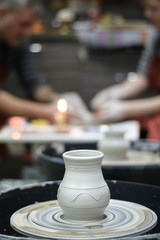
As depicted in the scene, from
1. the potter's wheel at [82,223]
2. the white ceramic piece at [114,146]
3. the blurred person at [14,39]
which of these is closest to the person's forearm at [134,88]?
the blurred person at [14,39]

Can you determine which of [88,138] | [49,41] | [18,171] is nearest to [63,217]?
[88,138]

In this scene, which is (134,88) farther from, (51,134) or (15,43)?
(51,134)

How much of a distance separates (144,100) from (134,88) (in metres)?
0.37

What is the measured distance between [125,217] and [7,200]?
21 centimetres

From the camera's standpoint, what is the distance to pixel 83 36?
164 inches

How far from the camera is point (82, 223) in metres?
0.74

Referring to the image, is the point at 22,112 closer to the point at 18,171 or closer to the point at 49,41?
the point at 18,171

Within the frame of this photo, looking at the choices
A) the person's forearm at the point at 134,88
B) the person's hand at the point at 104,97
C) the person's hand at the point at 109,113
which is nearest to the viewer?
the person's hand at the point at 109,113

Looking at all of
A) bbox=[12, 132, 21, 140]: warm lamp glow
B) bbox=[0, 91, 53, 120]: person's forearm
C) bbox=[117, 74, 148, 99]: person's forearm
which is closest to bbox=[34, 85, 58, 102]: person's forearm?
bbox=[117, 74, 148, 99]: person's forearm

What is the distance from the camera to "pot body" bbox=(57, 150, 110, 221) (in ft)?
2.42

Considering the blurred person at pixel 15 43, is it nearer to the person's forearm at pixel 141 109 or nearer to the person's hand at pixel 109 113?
the person's hand at pixel 109 113

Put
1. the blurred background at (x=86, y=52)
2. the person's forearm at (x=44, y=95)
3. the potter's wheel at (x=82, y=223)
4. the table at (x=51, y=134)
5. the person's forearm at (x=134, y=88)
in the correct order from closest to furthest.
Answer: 1. the potter's wheel at (x=82, y=223)
2. the table at (x=51, y=134)
3. the person's forearm at (x=134, y=88)
4. the person's forearm at (x=44, y=95)
5. the blurred background at (x=86, y=52)

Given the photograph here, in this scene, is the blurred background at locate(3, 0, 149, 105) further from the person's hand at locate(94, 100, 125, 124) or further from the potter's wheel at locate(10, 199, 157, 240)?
the potter's wheel at locate(10, 199, 157, 240)

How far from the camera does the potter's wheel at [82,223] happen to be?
2.26 ft
